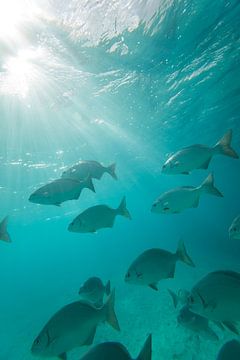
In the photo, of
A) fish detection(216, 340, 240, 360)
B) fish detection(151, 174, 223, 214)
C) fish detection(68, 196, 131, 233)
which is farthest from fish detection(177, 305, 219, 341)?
fish detection(68, 196, 131, 233)

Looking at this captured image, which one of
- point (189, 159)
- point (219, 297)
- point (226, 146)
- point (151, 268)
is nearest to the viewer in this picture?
point (219, 297)

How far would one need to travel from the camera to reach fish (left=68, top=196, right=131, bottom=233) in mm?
5852

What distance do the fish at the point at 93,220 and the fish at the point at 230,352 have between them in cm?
311

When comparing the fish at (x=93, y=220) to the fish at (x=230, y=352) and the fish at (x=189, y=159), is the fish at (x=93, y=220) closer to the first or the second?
the fish at (x=189, y=159)

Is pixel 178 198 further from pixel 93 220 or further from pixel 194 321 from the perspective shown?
pixel 194 321

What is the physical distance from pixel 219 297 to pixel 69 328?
201 cm

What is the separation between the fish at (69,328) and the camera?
12.1 ft

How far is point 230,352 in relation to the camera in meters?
4.10

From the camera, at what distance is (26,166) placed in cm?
2220

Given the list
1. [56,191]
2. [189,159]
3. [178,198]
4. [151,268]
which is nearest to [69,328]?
[151,268]

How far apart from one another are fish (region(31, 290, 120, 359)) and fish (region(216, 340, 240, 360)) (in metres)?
1.64

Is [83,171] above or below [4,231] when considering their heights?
above

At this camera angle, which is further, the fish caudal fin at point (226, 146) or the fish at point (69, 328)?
the fish caudal fin at point (226, 146)

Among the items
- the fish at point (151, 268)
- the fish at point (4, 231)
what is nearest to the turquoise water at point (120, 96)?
the fish at point (151, 268)
